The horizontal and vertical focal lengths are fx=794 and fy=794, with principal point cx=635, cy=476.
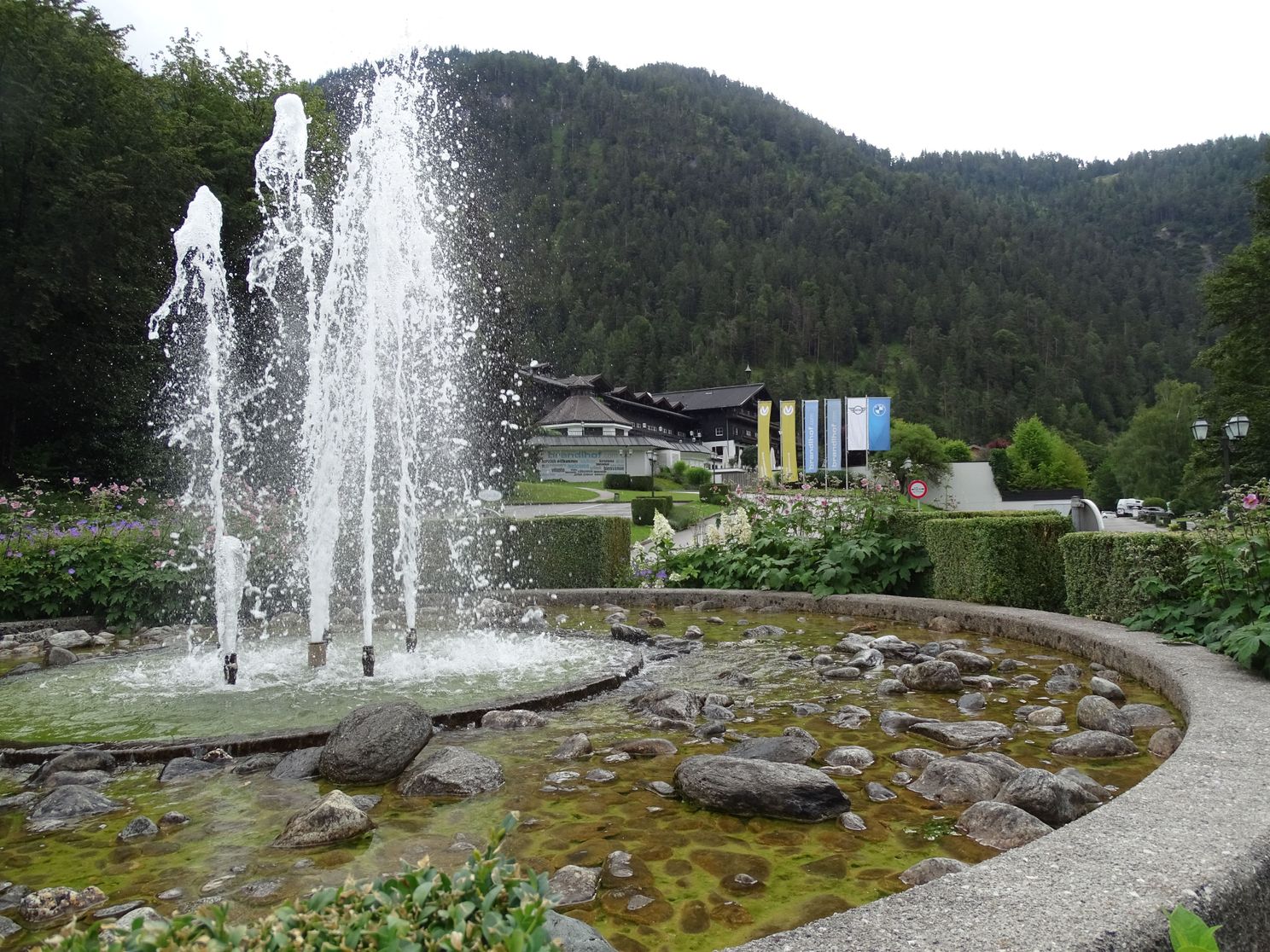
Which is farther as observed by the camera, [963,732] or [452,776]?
[963,732]

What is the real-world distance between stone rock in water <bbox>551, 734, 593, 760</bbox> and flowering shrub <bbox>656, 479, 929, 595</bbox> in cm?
632

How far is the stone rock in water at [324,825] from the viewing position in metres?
3.27

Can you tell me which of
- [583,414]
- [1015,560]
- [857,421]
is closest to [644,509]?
[857,421]

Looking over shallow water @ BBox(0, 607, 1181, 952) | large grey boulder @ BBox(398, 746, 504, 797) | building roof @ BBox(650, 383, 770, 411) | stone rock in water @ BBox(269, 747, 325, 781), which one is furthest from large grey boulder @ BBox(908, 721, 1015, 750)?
building roof @ BBox(650, 383, 770, 411)

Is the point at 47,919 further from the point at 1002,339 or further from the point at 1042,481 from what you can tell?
the point at 1002,339

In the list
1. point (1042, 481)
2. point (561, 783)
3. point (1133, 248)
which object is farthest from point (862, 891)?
point (1133, 248)

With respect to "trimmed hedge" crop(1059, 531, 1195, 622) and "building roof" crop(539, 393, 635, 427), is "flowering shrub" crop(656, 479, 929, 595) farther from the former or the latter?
"building roof" crop(539, 393, 635, 427)

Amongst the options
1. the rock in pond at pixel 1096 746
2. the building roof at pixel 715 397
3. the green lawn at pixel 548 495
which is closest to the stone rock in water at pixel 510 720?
the rock in pond at pixel 1096 746

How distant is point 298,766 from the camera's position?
434 cm

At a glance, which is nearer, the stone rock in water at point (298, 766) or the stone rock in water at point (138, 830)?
the stone rock in water at point (138, 830)

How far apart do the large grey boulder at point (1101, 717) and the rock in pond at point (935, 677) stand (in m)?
1.03

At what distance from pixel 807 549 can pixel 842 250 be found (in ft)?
462

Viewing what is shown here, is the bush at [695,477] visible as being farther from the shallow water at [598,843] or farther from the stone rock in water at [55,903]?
the stone rock in water at [55,903]

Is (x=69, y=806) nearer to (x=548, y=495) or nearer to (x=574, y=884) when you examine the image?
(x=574, y=884)
